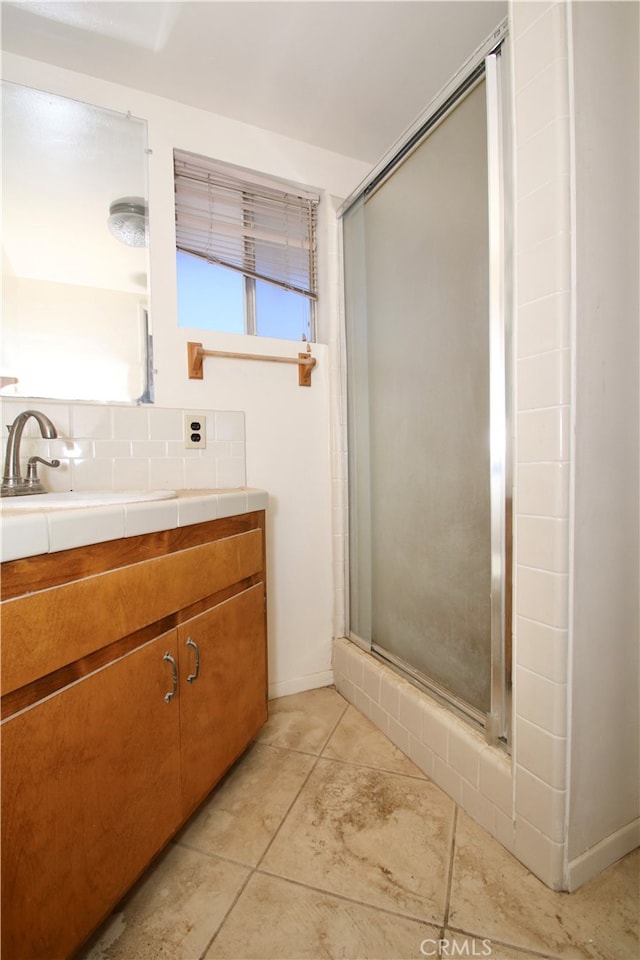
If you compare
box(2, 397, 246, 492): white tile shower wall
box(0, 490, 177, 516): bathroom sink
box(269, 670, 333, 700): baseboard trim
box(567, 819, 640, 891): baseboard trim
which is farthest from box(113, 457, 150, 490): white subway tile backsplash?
box(567, 819, 640, 891): baseboard trim

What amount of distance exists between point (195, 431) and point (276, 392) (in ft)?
1.22

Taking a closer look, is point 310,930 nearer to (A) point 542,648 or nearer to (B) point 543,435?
(A) point 542,648

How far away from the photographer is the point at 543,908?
2.82 ft

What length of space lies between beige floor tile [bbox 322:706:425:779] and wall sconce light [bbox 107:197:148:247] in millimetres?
1872

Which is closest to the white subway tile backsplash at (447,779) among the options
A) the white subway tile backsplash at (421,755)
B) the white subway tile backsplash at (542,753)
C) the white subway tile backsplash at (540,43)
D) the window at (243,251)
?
the white subway tile backsplash at (421,755)

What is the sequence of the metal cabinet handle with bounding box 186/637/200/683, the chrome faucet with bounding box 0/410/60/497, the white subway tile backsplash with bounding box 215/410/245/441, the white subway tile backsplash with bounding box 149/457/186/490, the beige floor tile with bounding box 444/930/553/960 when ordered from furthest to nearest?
the white subway tile backsplash with bounding box 215/410/245/441 < the white subway tile backsplash with bounding box 149/457/186/490 < the chrome faucet with bounding box 0/410/60/497 < the metal cabinet handle with bounding box 186/637/200/683 < the beige floor tile with bounding box 444/930/553/960

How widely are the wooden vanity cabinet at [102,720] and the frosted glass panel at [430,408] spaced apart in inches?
25.7

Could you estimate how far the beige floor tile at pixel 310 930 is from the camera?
2.61ft

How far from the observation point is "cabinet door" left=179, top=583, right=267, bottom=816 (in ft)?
3.23

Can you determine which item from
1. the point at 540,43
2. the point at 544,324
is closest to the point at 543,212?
the point at 544,324

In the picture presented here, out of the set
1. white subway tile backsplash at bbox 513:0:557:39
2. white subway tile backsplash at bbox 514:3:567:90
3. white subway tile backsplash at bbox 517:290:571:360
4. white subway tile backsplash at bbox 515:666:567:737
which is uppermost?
white subway tile backsplash at bbox 513:0:557:39

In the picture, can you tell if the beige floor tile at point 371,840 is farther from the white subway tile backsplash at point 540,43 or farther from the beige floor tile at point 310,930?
the white subway tile backsplash at point 540,43

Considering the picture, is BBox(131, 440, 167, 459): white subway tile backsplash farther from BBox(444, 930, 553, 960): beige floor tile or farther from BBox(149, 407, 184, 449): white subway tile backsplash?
A: BBox(444, 930, 553, 960): beige floor tile

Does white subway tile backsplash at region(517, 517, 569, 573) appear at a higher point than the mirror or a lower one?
lower
